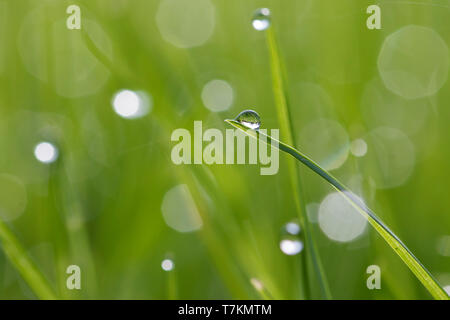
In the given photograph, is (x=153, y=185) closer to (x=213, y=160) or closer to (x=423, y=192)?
(x=213, y=160)

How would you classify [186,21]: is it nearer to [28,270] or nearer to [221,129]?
[221,129]

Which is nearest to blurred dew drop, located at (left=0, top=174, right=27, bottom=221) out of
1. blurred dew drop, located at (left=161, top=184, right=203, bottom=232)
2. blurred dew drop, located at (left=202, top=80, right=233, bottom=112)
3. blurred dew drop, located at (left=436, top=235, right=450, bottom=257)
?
blurred dew drop, located at (left=161, top=184, right=203, bottom=232)

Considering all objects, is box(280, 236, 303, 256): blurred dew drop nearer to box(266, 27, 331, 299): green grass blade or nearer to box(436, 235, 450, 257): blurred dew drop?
box(266, 27, 331, 299): green grass blade

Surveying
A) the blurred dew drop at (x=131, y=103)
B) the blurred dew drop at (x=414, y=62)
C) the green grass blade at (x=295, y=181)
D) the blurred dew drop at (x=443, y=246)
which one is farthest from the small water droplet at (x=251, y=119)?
the blurred dew drop at (x=414, y=62)

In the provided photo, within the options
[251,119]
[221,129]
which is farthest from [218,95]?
[251,119]

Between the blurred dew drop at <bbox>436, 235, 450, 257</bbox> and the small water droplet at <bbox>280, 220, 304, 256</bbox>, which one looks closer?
the small water droplet at <bbox>280, 220, 304, 256</bbox>

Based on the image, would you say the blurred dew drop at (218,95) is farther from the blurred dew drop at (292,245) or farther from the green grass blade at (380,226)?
the green grass blade at (380,226)

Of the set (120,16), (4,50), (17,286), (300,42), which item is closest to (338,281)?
(17,286)
